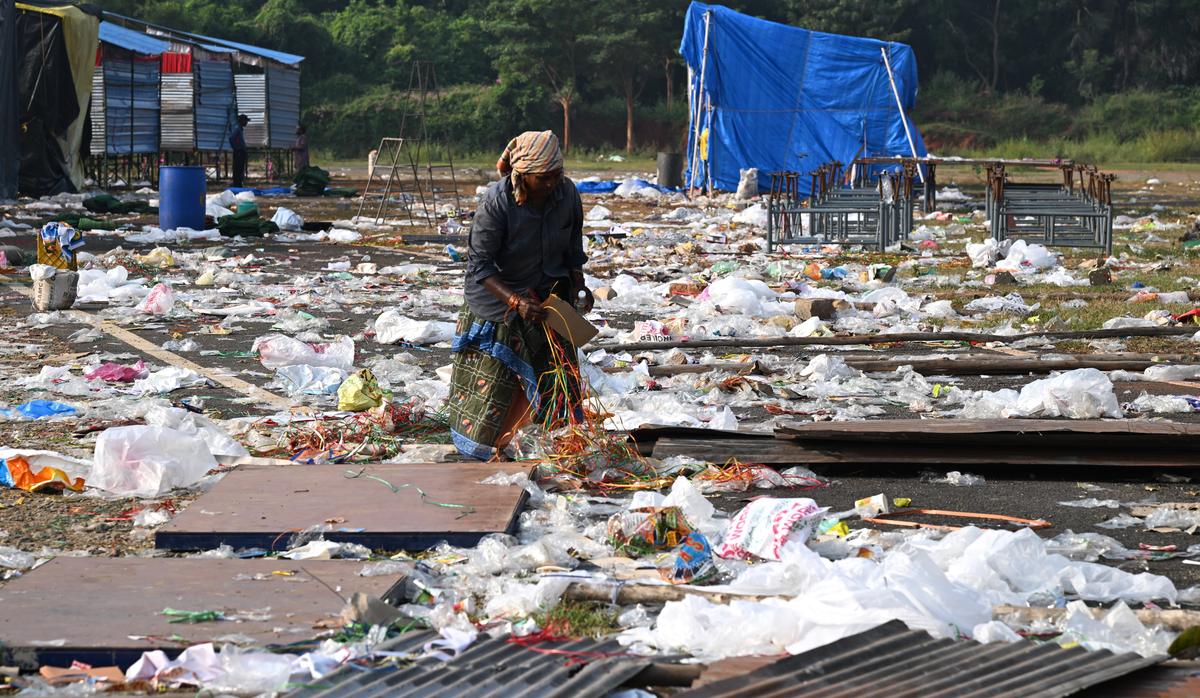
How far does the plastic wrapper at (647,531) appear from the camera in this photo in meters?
4.02

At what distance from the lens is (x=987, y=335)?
784cm

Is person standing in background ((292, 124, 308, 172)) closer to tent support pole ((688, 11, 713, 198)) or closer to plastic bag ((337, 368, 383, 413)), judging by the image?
tent support pole ((688, 11, 713, 198))

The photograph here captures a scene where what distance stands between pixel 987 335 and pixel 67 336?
5.42 metres

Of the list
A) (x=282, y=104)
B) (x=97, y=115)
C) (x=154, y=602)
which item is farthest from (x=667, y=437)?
(x=282, y=104)

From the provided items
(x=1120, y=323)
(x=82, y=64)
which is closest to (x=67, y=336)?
(x=1120, y=323)

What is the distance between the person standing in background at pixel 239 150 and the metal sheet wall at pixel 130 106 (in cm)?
150

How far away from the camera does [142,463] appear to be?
480 centimetres

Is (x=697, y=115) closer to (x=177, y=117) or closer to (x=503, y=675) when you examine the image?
(x=177, y=117)

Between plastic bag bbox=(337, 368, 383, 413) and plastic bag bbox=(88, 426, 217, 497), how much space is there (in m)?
1.08

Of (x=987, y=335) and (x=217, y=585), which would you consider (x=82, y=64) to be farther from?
(x=217, y=585)

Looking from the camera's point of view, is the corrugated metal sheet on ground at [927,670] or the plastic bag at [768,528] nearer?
the corrugated metal sheet on ground at [927,670]

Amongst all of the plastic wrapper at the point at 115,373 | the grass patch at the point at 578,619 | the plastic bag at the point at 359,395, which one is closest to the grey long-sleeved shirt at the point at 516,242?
the plastic bag at the point at 359,395

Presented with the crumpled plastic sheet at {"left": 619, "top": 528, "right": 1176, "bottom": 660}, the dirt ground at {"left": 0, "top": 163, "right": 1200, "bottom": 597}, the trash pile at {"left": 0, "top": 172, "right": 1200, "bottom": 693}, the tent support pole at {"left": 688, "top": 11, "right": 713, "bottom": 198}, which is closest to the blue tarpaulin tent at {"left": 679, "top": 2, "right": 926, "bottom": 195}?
the tent support pole at {"left": 688, "top": 11, "right": 713, "bottom": 198}

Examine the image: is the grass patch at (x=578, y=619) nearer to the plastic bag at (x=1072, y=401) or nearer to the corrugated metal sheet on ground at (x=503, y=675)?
the corrugated metal sheet on ground at (x=503, y=675)
